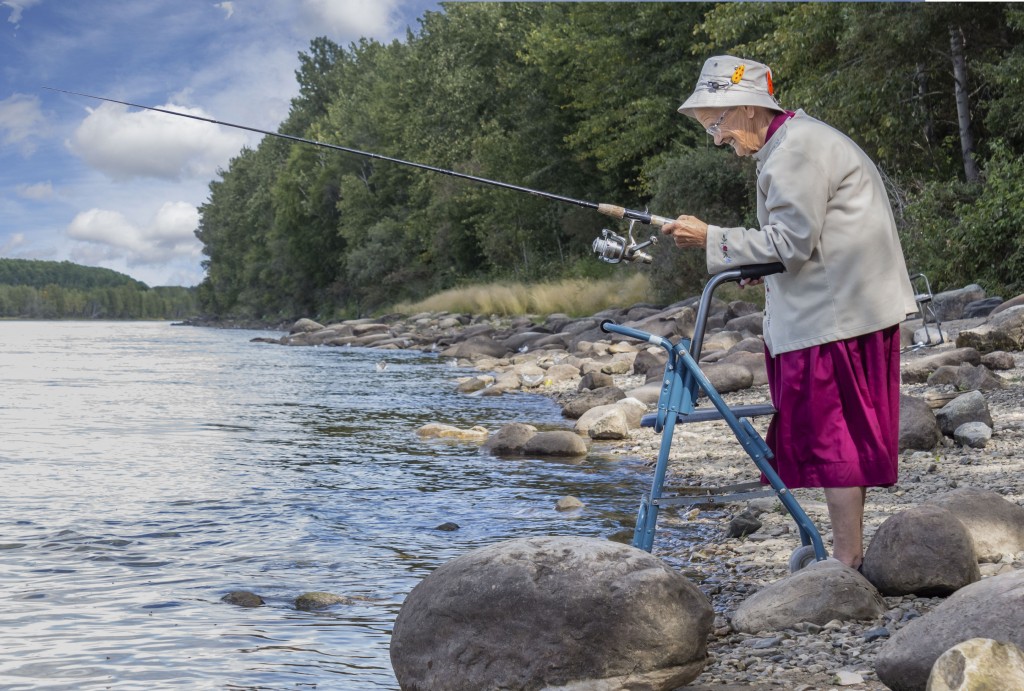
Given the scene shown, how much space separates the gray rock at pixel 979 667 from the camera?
253 cm

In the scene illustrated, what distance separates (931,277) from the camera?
611 inches

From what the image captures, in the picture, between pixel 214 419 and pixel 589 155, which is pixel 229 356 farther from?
pixel 214 419

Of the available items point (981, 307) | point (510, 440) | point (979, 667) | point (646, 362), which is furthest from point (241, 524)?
point (981, 307)

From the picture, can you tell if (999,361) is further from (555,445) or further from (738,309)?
(738,309)

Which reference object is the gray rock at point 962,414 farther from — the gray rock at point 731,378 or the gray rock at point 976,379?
the gray rock at point 731,378

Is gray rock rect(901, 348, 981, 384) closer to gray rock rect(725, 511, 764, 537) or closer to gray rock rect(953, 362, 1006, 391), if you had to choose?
gray rock rect(953, 362, 1006, 391)

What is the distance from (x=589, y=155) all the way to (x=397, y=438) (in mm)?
23669

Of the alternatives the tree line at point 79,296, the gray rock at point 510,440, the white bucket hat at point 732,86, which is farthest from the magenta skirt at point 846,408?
the tree line at point 79,296

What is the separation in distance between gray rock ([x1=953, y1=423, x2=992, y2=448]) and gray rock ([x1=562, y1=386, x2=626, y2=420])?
16.3ft

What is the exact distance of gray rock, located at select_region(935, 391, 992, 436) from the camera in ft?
22.9

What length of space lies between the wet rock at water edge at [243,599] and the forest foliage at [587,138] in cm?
1168

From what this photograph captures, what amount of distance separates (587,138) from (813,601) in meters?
29.6

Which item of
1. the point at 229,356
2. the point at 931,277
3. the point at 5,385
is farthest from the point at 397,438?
the point at 229,356

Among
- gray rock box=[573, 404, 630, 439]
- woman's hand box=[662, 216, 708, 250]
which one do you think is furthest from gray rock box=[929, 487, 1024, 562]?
gray rock box=[573, 404, 630, 439]
